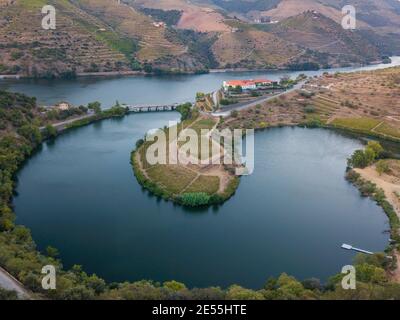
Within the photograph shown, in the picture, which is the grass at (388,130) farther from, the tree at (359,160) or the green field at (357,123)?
the tree at (359,160)

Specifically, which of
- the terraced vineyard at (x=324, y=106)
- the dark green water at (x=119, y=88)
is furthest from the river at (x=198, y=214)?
the dark green water at (x=119, y=88)

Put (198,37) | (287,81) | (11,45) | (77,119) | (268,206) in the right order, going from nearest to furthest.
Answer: (268,206) < (77,119) < (287,81) < (11,45) < (198,37)

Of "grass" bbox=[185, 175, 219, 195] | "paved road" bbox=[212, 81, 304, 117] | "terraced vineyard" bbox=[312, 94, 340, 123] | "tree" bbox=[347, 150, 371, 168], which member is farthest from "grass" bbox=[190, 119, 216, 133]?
"tree" bbox=[347, 150, 371, 168]

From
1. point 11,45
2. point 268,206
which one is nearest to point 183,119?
point 268,206

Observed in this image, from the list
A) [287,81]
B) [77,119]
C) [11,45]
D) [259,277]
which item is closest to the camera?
[259,277]

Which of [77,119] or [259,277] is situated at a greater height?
[77,119]

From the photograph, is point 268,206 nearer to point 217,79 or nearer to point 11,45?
point 217,79

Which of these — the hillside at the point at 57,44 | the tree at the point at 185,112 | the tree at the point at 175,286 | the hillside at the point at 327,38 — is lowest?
the tree at the point at 175,286
